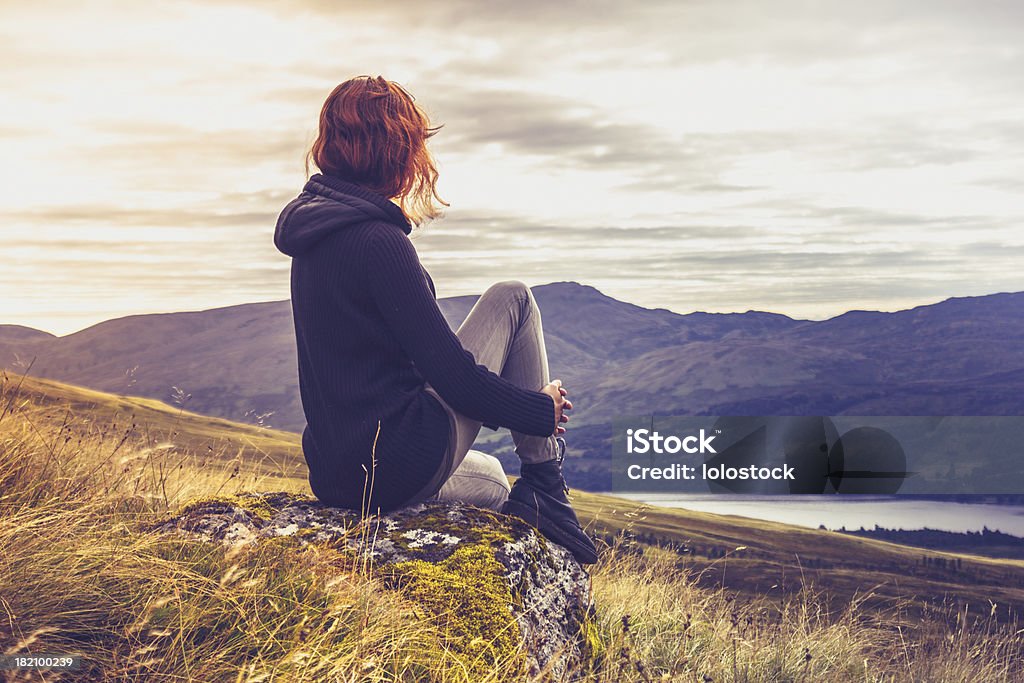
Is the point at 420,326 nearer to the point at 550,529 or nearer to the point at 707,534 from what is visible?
the point at 550,529

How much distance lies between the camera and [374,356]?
3.78 m

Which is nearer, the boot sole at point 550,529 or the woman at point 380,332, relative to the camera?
the woman at point 380,332

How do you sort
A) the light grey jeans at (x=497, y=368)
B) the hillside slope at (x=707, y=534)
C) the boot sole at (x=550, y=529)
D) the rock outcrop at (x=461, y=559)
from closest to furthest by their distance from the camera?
the rock outcrop at (x=461, y=559) < the light grey jeans at (x=497, y=368) < the boot sole at (x=550, y=529) < the hillside slope at (x=707, y=534)

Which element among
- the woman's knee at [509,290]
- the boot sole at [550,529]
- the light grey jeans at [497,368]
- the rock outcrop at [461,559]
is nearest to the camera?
the rock outcrop at [461,559]

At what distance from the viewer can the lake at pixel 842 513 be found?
18.6m

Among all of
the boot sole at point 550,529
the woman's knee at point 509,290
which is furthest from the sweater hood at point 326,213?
the boot sole at point 550,529

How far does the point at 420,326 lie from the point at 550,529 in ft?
4.70

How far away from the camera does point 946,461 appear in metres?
85.2

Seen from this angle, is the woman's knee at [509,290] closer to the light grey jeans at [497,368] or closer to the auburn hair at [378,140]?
the light grey jeans at [497,368]

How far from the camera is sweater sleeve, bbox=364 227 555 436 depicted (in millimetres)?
3559

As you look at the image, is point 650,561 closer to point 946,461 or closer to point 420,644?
point 420,644

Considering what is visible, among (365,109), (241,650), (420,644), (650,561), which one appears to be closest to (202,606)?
(241,650)

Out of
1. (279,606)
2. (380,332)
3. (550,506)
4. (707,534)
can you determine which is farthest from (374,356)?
(707,534)

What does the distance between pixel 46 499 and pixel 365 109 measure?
2.36 meters
